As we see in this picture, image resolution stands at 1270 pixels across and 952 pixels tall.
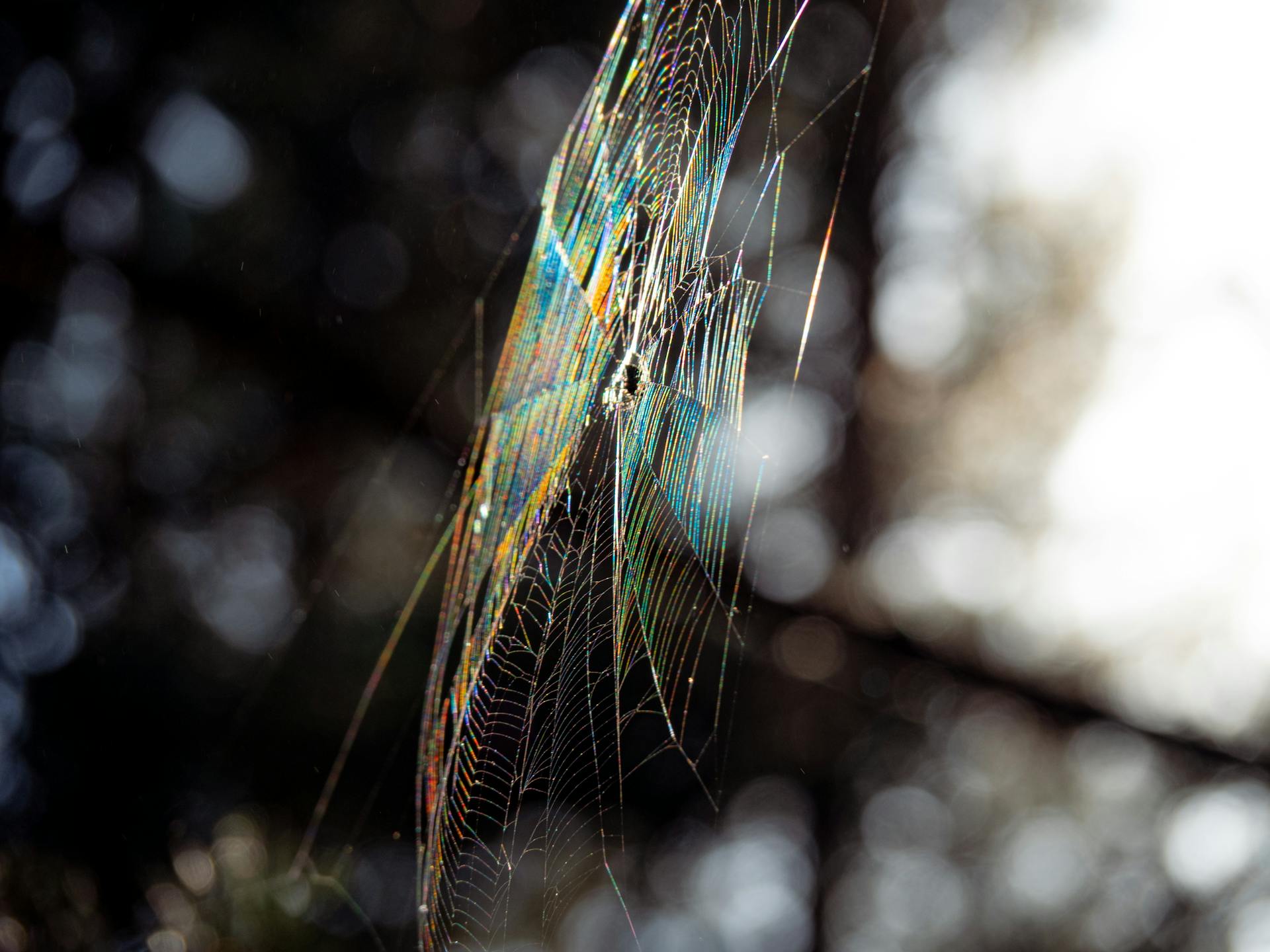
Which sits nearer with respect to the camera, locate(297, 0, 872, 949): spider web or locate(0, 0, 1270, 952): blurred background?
locate(297, 0, 872, 949): spider web

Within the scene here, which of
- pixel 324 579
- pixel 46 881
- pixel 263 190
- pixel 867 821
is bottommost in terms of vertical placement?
pixel 46 881

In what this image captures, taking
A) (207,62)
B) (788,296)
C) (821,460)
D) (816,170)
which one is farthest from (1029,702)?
(207,62)

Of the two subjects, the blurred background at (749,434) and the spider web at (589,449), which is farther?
the blurred background at (749,434)

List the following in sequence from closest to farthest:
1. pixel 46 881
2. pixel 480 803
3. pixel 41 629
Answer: pixel 480 803, pixel 46 881, pixel 41 629

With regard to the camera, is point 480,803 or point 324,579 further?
point 324,579

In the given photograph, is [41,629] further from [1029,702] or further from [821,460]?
[1029,702]

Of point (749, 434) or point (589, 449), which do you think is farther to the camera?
point (749, 434)

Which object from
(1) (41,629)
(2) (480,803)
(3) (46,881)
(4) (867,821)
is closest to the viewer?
(2) (480,803)

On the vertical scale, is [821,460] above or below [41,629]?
above
